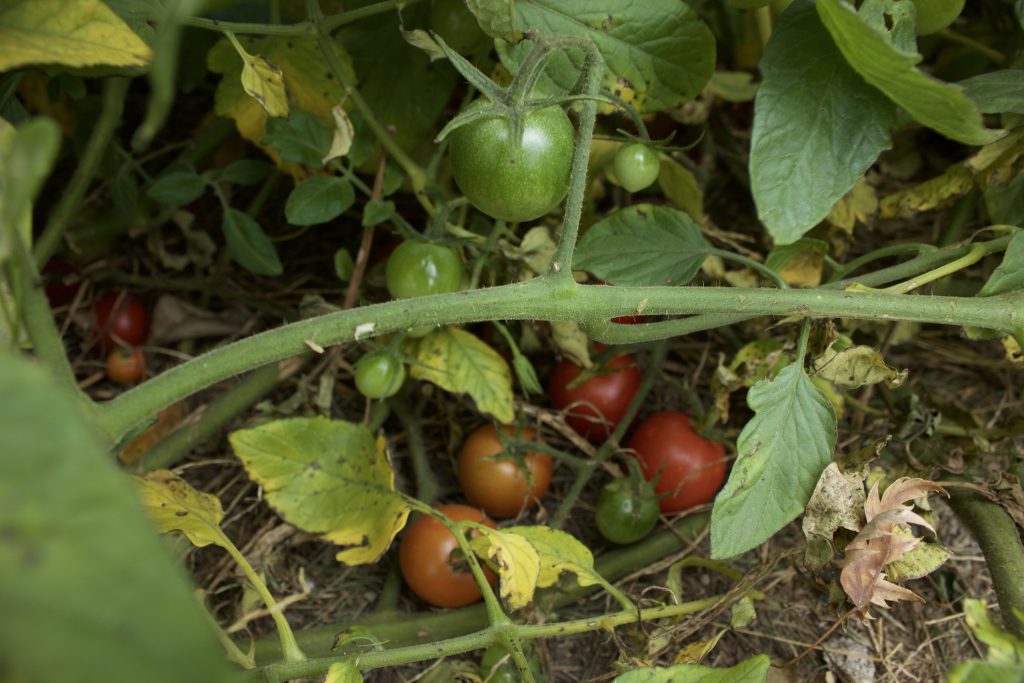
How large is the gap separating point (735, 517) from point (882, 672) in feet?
1.37

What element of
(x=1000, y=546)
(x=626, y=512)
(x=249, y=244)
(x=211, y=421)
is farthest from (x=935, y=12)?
(x=211, y=421)

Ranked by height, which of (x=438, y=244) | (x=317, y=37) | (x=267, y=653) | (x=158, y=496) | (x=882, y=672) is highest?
(x=317, y=37)

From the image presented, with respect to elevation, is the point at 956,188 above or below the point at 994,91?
below

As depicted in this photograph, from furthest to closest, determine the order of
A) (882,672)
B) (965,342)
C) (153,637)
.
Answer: (965,342), (882,672), (153,637)

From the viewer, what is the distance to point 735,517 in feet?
3.15

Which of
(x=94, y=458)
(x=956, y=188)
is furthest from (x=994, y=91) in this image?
(x=94, y=458)

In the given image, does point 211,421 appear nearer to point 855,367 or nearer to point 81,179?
point 81,179

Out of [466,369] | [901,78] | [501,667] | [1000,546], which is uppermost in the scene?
[901,78]

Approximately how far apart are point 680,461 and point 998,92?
0.66m

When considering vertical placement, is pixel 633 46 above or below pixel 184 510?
above

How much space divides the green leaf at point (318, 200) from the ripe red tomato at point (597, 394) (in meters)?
0.46

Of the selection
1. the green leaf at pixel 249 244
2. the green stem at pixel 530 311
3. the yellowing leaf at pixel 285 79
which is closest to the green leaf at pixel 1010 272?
the green stem at pixel 530 311

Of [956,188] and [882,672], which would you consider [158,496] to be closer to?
[882,672]

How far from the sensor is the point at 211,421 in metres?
1.28
